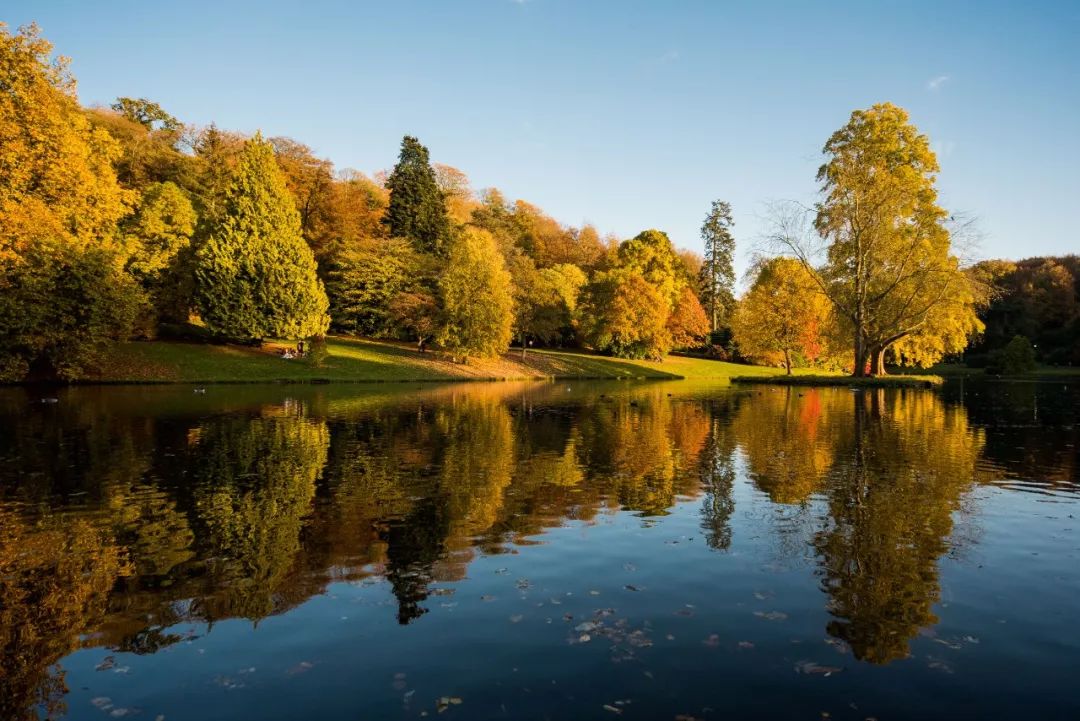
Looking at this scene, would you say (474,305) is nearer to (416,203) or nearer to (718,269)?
(416,203)

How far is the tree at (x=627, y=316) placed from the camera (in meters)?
71.8

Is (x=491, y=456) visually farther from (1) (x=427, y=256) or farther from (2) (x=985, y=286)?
(1) (x=427, y=256)

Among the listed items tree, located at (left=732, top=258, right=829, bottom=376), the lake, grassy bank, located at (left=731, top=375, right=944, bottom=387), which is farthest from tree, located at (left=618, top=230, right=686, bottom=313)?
the lake

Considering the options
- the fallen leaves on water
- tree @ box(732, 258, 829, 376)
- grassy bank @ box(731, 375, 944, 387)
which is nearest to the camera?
the fallen leaves on water

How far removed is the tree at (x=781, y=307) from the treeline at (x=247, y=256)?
1437cm

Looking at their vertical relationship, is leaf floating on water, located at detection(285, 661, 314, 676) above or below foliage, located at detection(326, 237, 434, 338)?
below

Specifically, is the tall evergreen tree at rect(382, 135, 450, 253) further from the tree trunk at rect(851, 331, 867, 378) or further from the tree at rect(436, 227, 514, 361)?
the tree trunk at rect(851, 331, 867, 378)

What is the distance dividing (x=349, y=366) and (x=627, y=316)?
1243 inches

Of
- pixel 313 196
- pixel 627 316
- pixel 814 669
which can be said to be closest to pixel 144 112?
pixel 313 196

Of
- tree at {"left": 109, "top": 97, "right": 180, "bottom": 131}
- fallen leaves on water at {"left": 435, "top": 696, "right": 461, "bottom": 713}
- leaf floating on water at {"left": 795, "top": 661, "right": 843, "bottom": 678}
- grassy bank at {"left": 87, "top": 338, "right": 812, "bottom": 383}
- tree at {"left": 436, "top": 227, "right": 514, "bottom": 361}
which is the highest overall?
tree at {"left": 109, "top": 97, "right": 180, "bottom": 131}

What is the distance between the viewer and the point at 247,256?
49.3 m

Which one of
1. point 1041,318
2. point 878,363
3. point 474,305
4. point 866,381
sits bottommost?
point 866,381

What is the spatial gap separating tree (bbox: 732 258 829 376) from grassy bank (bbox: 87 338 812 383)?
9.83 metres

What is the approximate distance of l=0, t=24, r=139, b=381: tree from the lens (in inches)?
1355
